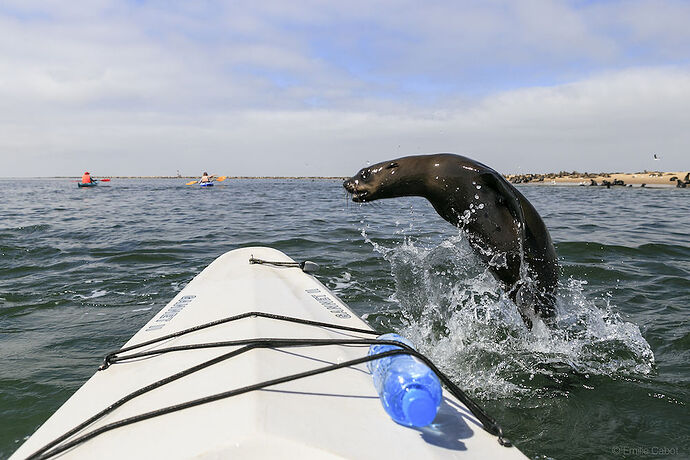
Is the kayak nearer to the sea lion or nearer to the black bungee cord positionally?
the black bungee cord

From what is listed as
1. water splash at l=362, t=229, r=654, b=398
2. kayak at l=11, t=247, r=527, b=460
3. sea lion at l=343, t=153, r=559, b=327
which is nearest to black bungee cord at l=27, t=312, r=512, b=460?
kayak at l=11, t=247, r=527, b=460

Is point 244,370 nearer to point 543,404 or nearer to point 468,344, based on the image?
point 543,404

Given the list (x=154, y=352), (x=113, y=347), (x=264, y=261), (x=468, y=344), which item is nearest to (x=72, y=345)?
(x=113, y=347)

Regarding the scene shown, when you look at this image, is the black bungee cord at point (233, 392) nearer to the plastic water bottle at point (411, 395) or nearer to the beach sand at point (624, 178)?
the plastic water bottle at point (411, 395)

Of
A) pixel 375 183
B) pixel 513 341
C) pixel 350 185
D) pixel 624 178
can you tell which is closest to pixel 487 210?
pixel 375 183

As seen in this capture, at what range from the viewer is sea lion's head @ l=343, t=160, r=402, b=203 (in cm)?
380

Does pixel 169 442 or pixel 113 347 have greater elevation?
pixel 169 442

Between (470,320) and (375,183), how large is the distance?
1795mm

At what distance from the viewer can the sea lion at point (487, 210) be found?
3439mm

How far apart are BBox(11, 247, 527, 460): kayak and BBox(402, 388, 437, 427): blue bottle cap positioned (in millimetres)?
52

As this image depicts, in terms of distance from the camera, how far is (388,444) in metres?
1.42

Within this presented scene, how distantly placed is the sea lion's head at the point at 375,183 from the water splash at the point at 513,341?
737 mm

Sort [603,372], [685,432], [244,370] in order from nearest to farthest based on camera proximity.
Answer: [244,370]
[685,432]
[603,372]

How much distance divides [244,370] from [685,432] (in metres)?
2.76
